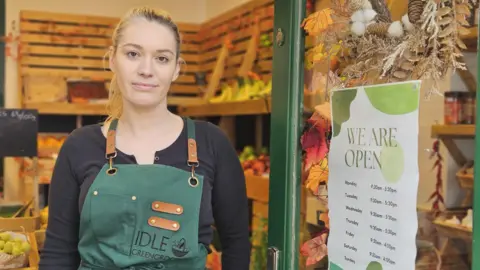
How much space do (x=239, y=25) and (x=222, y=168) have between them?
3.61 m

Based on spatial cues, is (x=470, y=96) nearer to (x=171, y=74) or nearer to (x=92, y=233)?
(x=171, y=74)

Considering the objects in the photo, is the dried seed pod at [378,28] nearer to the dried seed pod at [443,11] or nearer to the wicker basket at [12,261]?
the dried seed pod at [443,11]

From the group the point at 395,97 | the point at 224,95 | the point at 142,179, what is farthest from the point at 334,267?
A: the point at 224,95

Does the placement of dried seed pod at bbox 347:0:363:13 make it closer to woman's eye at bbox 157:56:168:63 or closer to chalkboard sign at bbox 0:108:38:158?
woman's eye at bbox 157:56:168:63

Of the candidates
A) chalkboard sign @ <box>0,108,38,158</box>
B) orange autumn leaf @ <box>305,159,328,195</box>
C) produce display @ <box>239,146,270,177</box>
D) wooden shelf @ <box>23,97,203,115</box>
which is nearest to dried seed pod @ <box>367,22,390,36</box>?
orange autumn leaf @ <box>305,159,328,195</box>

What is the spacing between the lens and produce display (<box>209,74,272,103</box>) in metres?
4.46

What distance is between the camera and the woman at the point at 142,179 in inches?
65.6

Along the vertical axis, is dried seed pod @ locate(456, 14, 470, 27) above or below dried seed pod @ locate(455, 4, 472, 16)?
below

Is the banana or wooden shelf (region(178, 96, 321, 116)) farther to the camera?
the banana

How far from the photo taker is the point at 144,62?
168 cm

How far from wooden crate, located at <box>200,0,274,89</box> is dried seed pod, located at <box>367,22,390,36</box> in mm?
3197

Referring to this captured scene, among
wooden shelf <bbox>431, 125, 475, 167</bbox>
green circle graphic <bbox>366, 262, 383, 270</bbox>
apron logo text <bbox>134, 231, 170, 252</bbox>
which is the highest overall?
wooden shelf <bbox>431, 125, 475, 167</bbox>

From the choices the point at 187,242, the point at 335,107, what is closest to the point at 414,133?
the point at 335,107

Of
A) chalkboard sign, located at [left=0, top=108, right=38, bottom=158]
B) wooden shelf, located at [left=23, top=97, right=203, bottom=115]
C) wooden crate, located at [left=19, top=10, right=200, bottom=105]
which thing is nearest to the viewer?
chalkboard sign, located at [left=0, top=108, right=38, bottom=158]
